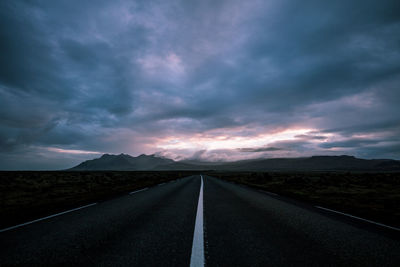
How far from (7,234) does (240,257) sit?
5.40m

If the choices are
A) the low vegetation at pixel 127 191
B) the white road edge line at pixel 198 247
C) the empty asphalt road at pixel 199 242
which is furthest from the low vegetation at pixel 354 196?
the white road edge line at pixel 198 247

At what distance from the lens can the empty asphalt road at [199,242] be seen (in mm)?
Result: 3180

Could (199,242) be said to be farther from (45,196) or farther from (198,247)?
(45,196)

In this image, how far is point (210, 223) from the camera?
18.3 ft

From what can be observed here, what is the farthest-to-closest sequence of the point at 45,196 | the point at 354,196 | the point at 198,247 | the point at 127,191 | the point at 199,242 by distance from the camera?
the point at 127,191
the point at 354,196
the point at 45,196
the point at 199,242
the point at 198,247

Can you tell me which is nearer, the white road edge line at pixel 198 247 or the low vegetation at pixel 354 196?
the white road edge line at pixel 198 247

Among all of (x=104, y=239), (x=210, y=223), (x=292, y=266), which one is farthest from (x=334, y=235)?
(x=104, y=239)

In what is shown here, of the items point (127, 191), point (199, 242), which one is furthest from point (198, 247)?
point (127, 191)

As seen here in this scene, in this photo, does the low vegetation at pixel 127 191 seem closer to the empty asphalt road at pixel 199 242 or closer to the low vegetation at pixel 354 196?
the low vegetation at pixel 354 196

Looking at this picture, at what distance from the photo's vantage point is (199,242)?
3.92m

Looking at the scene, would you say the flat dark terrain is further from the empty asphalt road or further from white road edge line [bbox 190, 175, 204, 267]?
white road edge line [bbox 190, 175, 204, 267]

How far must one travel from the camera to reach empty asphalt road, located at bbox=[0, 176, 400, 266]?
3.18 meters

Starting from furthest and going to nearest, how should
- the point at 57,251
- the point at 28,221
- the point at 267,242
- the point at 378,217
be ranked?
the point at 378,217 → the point at 28,221 → the point at 267,242 → the point at 57,251

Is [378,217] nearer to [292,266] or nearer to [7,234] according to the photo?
[292,266]
